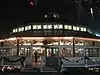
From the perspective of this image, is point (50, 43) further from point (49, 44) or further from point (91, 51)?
point (91, 51)

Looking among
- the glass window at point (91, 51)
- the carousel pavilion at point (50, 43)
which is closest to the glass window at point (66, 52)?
the carousel pavilion at point (50, 43)

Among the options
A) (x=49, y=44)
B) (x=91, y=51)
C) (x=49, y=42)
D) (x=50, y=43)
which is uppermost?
(x=49, y=42)

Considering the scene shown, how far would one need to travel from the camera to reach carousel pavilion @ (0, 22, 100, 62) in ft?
122

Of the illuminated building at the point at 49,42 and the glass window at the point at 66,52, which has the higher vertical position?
the illuminated building at the point at 49,42

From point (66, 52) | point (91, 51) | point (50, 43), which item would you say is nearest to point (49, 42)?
point (50, 43)

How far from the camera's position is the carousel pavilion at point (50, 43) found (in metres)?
37.2

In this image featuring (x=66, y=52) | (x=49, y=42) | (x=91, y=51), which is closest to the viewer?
(x=91, y=51)

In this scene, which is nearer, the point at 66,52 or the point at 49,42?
the point at 66,52

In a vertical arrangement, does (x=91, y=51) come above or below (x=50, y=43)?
below

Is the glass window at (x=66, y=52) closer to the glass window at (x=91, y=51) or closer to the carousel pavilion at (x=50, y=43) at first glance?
the carousel pavilion at (x=50, y=43)

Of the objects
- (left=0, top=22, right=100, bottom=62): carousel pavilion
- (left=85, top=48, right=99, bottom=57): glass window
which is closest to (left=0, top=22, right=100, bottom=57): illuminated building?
(left=0, top=22, right=100, bottom=62): carousel pavilion

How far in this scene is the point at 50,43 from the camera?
38.5 meters

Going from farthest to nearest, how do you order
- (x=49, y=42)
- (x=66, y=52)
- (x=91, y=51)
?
(x=49, y=42), (x=66, y=52), (x=91, y=51)

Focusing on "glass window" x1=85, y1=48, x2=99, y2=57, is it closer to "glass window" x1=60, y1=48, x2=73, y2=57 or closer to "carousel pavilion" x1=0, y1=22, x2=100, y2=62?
"carousel pavilion" x1=0, y1=22, x2=100, y2=62
